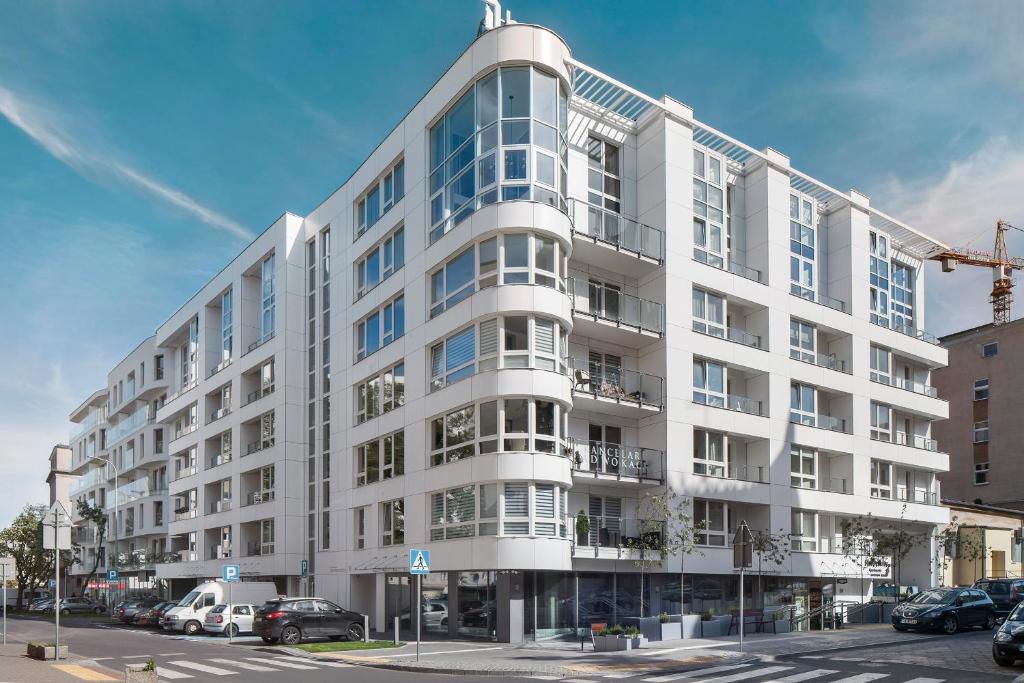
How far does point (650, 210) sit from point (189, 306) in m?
35.6

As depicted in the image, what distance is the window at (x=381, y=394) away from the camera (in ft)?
116

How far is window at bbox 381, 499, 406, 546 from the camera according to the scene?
34156mm

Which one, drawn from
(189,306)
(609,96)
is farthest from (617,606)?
(189,306)

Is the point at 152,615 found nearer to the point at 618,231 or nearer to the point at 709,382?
Result: the point at 709,382

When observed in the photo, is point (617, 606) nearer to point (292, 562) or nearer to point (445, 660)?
point (445, 660)

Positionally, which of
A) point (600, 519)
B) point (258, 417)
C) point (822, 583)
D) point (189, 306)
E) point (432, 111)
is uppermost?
point (432, 111)

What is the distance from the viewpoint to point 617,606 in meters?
31.5

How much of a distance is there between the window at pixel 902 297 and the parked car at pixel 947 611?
713 inches

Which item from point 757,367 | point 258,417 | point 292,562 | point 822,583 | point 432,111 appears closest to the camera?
point 432,111

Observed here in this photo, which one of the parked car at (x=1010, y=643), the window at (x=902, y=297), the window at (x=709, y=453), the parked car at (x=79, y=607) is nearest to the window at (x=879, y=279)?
the window at (x=902, y=297)

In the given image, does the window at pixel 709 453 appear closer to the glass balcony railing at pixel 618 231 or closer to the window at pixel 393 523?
the glass balcony railing at pixel 618 231

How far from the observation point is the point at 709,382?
1383 inches

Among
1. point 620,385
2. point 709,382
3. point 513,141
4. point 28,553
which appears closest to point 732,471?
point 709,382

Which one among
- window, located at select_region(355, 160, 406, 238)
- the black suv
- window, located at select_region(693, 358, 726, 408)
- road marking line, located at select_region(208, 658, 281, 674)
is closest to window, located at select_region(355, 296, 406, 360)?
window, located at select_region(355, 160, 406, 238)
